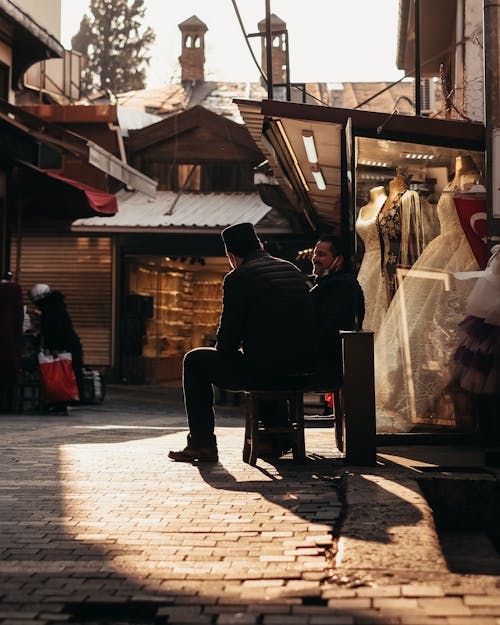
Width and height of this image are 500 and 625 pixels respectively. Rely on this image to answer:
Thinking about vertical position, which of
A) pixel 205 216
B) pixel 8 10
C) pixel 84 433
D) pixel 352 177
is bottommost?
pixel 84 433

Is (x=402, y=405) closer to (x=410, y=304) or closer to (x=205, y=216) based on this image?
(x=410, y=304)

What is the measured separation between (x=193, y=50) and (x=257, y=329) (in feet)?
105

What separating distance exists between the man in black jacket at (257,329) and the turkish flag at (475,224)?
188 cm

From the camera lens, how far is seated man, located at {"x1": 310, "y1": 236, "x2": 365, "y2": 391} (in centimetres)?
801

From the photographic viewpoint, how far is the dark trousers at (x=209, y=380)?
7.57 meters

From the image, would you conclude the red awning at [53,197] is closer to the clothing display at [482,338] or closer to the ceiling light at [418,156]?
the ceiling light at [418,156]

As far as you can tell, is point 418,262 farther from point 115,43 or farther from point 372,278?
point 115,43

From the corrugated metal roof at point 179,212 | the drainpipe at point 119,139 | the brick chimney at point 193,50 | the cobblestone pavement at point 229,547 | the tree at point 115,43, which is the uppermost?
the tree at point 115,43

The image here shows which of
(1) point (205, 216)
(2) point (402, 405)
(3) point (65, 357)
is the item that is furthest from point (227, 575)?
(1) point (205, 216)

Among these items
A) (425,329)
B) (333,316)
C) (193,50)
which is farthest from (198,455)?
(193,50)

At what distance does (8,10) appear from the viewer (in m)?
16.9

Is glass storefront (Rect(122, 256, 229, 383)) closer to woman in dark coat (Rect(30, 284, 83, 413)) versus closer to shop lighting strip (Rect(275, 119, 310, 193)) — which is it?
woman in dark coat (Rect(30, 284, 83, 413))

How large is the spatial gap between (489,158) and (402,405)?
2443mm

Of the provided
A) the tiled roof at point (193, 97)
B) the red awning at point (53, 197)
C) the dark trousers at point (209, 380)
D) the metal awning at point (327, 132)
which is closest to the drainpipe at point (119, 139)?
the tiled roof at point (193, 97)
